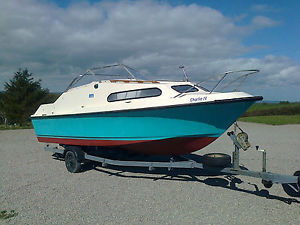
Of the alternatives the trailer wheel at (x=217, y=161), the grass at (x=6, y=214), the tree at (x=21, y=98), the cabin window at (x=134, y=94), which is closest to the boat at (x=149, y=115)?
the cabin window at (x=134, y=94)

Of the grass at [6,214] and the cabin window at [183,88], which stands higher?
the cabin window at [183,88]

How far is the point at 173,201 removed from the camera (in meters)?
4.40

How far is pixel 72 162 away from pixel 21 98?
780 inches

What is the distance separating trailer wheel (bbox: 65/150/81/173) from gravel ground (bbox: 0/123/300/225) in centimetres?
14

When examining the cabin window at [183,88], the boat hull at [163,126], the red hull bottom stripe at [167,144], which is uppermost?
the cabin window at [183,88]

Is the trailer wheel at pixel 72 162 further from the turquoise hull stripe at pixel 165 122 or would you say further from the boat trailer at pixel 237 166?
the turquoise hull stripe at pixel 165 122

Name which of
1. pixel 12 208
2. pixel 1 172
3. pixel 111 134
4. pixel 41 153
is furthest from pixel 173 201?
pixel 41 153

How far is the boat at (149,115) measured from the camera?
16.0 ft

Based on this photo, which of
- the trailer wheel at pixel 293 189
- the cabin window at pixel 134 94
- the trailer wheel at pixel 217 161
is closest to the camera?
the trailer wheel at pixel 293 189

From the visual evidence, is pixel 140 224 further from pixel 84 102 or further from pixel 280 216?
pixel 84 102

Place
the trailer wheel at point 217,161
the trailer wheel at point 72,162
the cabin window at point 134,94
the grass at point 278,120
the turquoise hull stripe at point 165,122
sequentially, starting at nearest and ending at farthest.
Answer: the trailer wheel at point 217,161 → the turquoise hull stripe at point 165,122 → the cabin window at point 134,94 → the trailer wheel at point 72,162 → the grass at point 278,120

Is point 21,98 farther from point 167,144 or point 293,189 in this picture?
point 293,189

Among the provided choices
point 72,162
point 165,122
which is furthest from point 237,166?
point 72,162

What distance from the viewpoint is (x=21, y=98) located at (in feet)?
77.0
